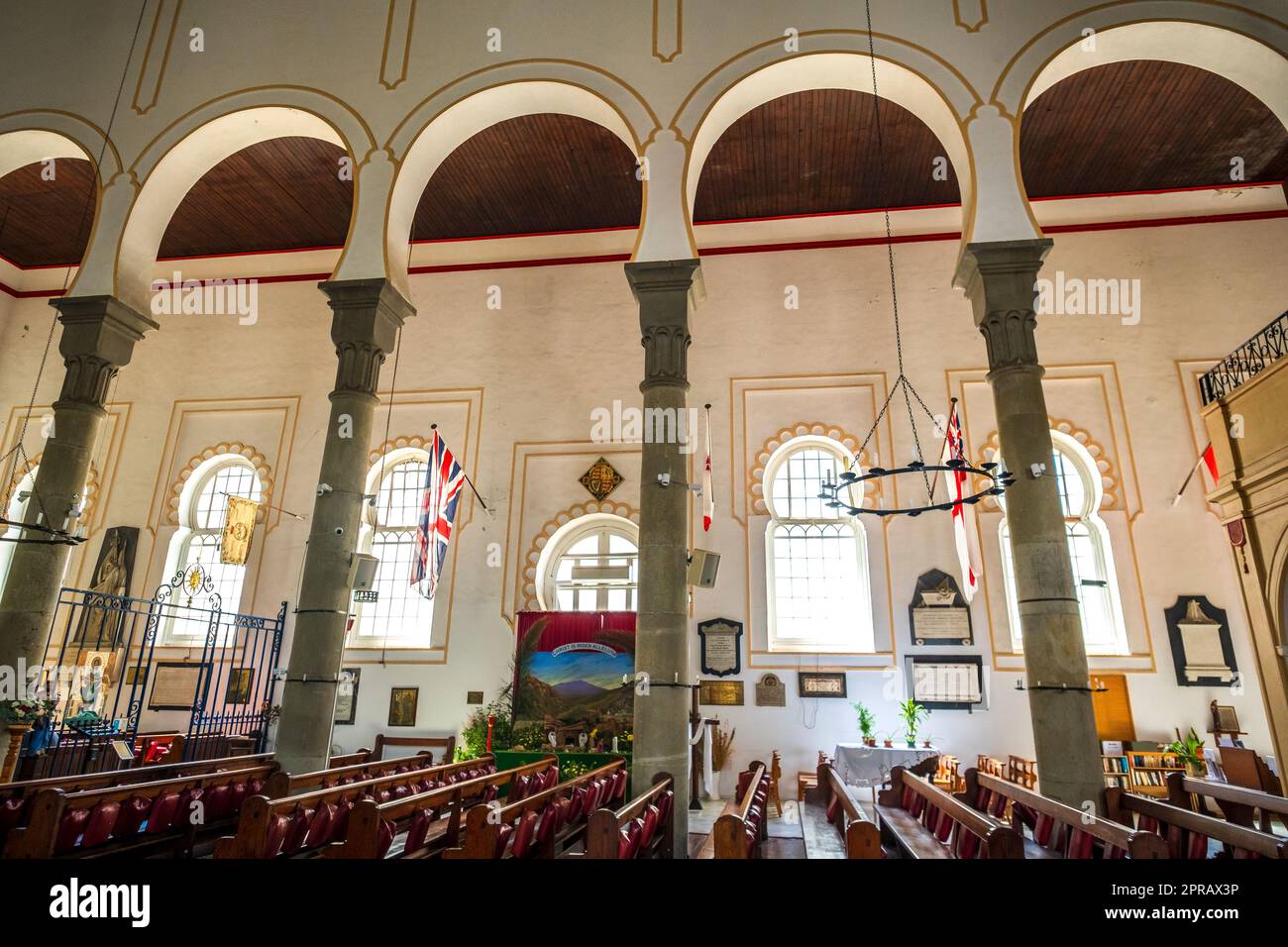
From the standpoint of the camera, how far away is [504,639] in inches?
483

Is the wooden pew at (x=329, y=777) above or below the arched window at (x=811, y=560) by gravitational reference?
below

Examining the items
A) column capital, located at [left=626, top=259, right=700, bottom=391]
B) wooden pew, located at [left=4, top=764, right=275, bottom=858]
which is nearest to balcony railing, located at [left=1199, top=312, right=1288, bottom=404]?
column capital, located at [left=626, top=259, right=700, bottom=391]

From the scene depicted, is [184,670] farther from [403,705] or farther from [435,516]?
[435,516]

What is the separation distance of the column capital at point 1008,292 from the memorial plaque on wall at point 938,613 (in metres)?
5.08

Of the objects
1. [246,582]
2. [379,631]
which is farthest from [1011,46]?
[246,582]

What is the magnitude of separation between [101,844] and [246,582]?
362 inches

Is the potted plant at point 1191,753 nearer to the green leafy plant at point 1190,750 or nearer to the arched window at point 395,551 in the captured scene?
the green leafy plant at point 1190,750

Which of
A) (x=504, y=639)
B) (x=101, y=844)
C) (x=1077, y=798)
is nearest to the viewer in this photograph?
(x=101, y=844)

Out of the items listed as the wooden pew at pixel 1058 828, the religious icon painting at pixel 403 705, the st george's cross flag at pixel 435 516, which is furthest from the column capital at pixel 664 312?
the religious icon painting at pixel 403 705

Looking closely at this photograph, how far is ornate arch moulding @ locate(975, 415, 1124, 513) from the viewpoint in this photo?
11602 millimetres

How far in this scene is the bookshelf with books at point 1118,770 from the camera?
33.1 ft

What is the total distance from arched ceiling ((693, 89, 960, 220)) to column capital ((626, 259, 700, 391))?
4739 mm

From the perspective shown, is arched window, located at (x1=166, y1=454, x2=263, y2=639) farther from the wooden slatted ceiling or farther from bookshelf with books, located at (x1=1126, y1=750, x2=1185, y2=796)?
bookshelf with books, located at (x1=1126, y1=750, x2=1185, y2=796)
